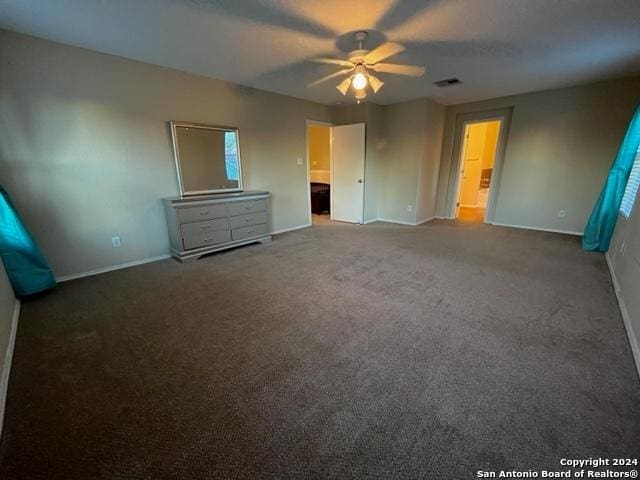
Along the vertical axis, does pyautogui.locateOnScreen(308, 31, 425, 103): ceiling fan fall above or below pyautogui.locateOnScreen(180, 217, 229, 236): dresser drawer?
above

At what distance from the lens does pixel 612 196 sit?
3467 mm

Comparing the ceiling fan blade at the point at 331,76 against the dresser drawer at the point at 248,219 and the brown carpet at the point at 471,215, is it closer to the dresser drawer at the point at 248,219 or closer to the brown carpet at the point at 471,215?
the dresser drawer at the point at 248,219

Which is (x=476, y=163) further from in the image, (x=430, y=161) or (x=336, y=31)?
(x=336, y=31)

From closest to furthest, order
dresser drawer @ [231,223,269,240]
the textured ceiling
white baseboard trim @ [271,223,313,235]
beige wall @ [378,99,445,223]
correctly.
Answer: the textured ceiling
dresser drawer @ [231,223,269,240]
white baseboard trim @ [271,223,313,235]
beige wall @ [378,99,445,223]

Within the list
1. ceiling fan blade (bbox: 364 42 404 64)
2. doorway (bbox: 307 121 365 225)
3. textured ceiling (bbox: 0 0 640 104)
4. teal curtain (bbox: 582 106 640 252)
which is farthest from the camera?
doorway (bbox: 307 121 365 225)

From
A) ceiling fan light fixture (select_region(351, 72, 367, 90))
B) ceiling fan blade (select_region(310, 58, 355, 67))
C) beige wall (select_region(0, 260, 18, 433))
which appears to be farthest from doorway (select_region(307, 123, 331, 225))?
beige wall (select_region(0, 260, 18, 433))

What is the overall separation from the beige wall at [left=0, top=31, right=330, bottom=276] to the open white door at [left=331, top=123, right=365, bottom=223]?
85.5 inches

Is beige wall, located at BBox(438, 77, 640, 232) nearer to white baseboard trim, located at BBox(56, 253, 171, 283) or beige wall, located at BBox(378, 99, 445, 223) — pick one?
beige wall, located at BBox(378, 99, 445, 223)

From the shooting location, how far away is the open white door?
17.4 feet

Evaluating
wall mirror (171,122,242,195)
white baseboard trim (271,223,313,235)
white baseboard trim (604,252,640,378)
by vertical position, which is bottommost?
white baseboard trim (271,223,313,235)

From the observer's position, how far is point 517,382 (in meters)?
1.51

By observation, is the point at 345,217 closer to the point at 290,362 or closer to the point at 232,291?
the point at 232,291

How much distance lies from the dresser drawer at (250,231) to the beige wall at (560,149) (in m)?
4.55

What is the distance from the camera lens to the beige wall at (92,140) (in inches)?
98.6
